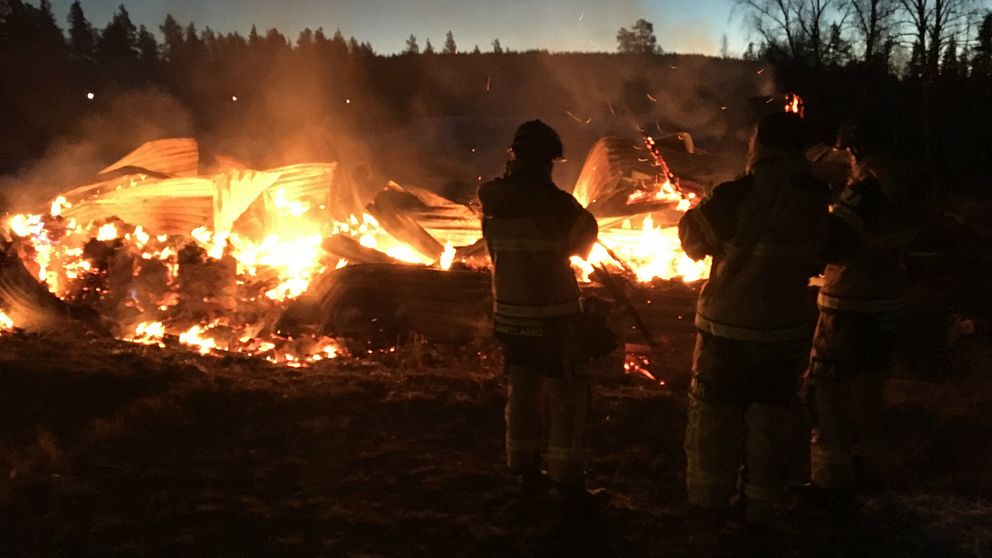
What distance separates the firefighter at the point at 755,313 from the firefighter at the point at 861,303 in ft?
1.62

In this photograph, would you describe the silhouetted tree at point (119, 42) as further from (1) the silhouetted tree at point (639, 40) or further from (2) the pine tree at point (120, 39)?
(1) the silhouetted tree at point (639, 40)

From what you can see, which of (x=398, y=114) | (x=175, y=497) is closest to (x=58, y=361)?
(x=175, y=497)

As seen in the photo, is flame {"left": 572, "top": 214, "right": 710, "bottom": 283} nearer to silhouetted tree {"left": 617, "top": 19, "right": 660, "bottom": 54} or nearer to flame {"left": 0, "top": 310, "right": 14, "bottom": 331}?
flame {"left": 0, "top": 310, "right": 14, "bottom": 331}

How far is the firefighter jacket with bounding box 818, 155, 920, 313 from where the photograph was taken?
365 cm

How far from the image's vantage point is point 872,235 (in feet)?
12.2

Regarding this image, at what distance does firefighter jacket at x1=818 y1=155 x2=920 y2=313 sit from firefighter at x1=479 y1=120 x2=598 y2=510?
1.22m

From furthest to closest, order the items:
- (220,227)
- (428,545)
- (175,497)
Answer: (220,227), (175,497), (428,545)

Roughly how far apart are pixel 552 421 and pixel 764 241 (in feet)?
4.38

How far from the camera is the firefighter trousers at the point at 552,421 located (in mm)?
3727

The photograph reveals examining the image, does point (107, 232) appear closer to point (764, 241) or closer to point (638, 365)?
point (638, 365)

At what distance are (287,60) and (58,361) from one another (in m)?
20.1

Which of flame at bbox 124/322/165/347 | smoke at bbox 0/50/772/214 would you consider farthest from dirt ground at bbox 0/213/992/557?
smoke at bbox 0/50/772/214

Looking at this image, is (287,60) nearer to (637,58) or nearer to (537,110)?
(537,110)

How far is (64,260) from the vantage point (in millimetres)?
8125
